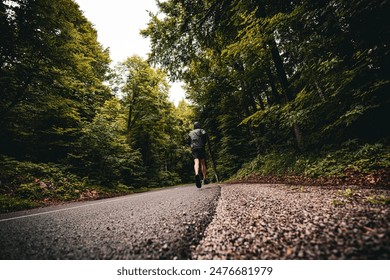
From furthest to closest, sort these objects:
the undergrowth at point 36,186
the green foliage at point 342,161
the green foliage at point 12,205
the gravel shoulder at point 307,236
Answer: the undergrowth at point 36,186
the green foliage at point 12,205
the green foliage at point 342,161
the gravel shoulder at point 307,236

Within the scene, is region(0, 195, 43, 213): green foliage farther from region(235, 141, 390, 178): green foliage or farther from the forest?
region(235, 141, 390, 178): green foliage

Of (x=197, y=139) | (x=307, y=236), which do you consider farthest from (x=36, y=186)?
(x=307, y=236)

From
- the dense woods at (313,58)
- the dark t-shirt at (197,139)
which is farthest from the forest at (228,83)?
the dark t-shirt at (197,139)

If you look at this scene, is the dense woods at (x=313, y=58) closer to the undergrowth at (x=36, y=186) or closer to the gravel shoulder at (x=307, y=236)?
the gravel shoulder at (x=307, y=236)

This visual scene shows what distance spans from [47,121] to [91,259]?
36.1 feet

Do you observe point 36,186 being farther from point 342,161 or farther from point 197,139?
point 342,161

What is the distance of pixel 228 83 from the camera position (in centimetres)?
Answer: 1244

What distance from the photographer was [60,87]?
8.09 meters

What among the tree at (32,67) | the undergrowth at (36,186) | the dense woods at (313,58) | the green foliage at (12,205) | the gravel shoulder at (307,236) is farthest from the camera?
the tree at (32,67)

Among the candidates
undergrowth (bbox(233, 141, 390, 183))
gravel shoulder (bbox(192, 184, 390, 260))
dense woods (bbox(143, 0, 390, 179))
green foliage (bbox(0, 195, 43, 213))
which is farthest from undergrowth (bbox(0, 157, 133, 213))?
undergrowth (bbox(233, 141, 390, 183))

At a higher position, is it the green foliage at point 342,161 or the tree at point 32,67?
the tree at point 32,67

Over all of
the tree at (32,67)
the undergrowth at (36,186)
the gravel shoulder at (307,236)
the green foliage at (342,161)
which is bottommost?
the gravel shoulder at (307,236)

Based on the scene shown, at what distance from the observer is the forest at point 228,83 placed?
12.3ft
